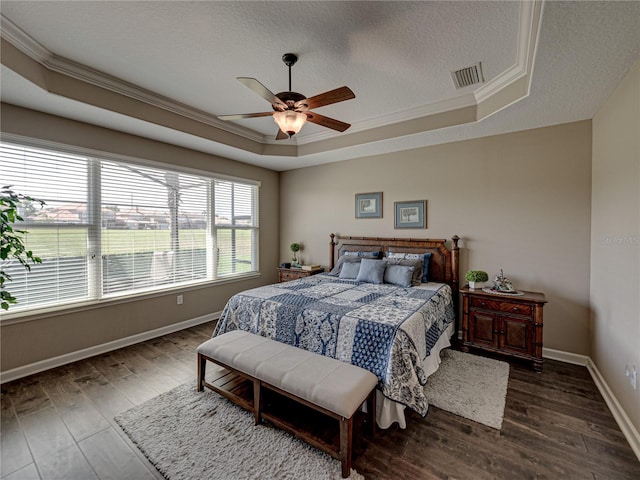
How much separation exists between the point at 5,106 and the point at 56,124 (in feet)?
1.17

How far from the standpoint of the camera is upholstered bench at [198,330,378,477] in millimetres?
1643

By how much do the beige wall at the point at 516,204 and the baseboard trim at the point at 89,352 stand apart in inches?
124

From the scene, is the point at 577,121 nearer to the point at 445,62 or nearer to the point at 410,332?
the point at 445,62

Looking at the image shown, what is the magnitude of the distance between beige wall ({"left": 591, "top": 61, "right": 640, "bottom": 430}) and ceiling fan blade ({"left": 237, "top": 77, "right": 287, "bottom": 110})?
2.52m

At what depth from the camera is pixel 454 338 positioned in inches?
140

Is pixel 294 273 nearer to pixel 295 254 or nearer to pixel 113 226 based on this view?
pixel 295 254

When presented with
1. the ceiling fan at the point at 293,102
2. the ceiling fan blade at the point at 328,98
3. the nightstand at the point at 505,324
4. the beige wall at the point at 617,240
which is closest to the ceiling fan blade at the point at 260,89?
the ceiling fan at the point at 293,102

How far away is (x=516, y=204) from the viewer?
334cm

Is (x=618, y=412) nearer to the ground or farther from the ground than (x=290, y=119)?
nearer to the ground

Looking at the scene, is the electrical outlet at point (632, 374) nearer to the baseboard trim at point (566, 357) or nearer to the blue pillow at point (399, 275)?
the baseboard trim at point (566, 357)

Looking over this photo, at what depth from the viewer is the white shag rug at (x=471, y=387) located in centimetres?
218

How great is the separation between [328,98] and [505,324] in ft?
9.45

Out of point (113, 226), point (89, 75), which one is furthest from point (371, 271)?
→ point (89, 75)

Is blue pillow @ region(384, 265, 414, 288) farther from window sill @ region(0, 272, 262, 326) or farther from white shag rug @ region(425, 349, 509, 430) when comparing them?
window sill @ region(0, 272, 262, 326)
